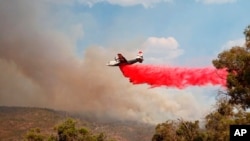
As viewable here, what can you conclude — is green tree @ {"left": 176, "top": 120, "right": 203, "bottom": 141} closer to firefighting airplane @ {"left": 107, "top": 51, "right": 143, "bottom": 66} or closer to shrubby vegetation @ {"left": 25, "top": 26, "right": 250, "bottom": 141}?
shrubby vegetation @ {"left": 25, "top": 26, "right": 250, "bottom": 141}

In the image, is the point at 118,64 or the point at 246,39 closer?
the point at 246,39

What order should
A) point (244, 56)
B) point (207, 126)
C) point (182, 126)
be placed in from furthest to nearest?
point (182, 126) < point (207, 126) < point (244, 56)

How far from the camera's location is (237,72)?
43.1 meters

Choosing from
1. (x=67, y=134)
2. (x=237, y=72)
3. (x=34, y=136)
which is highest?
(x=237, y=72)

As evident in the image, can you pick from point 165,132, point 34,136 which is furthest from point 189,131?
point 34,136

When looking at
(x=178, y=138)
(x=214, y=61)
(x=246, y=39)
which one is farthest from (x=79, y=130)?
(x=246, y=39)

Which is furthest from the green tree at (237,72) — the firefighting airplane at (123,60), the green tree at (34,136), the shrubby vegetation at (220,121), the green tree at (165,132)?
the green tree at (34,136)

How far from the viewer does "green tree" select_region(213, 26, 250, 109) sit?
134 ft

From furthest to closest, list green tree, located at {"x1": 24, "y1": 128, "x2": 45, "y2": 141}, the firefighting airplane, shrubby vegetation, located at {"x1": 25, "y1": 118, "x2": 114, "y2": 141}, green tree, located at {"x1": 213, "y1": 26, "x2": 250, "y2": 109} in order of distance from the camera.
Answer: green tree, located at {"x1": 24, "y1": 128, "x2": 45, "y2": 141}, shrubby vegetation, located at {"x1": 25, "y1": 118, "x2": 114, "y2": 141}, the firefighting airplane, green tree, located at {"x1": 213, "y1": 26, "x2": 250, "y2": 109}

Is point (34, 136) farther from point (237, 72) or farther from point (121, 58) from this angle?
point (237, 72)

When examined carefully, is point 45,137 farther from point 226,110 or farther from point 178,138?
point 226,110

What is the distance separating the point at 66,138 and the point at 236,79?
45198mm

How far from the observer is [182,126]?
77.9 m

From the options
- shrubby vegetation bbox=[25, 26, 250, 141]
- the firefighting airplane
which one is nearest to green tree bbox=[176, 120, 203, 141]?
shrubby vegetation bbox=[25, 26, 250, 141]
